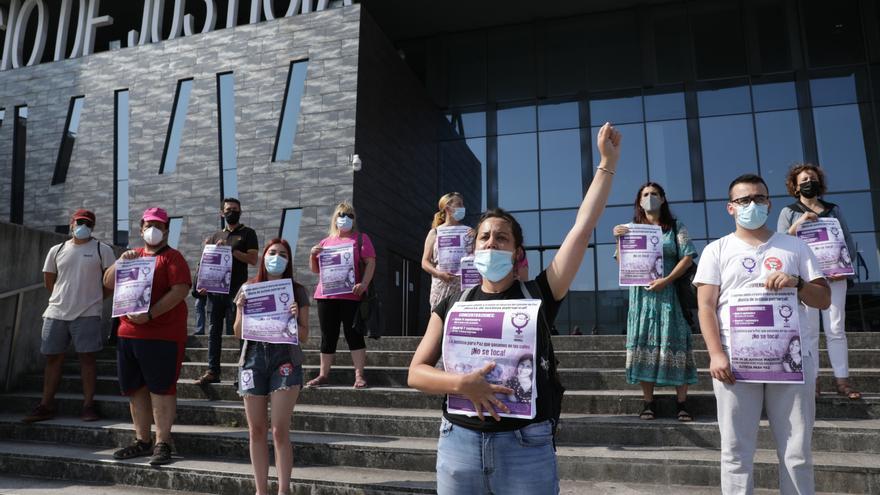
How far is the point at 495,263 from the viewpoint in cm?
212

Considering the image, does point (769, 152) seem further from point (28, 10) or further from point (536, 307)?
point (28, 10)

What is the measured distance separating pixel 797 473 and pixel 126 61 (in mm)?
16568

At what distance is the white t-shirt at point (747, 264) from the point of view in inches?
115

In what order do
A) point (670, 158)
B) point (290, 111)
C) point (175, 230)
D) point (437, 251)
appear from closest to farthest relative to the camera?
point (437, 251), point (290, 111), point (175, 230), point (670, 158)

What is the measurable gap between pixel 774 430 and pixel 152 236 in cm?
478

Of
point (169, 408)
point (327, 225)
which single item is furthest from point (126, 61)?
point (169, 408)

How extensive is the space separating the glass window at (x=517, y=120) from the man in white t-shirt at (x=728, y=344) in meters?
14.3

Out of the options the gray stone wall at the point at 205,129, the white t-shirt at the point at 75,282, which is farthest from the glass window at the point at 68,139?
the white t-shirt at the point at 75,282

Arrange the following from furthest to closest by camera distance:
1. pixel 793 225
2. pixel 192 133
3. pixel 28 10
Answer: pixel 28 10
pixel 192 133
pixel 793 225

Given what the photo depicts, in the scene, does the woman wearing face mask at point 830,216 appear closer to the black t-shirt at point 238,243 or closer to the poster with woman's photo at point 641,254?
the poster with woman's photo at point 641,254

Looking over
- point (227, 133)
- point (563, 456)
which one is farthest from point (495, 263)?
point (227, 133)

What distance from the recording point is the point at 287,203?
12.4m

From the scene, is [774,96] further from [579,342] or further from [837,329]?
[837,329]

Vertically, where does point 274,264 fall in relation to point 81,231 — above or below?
below
